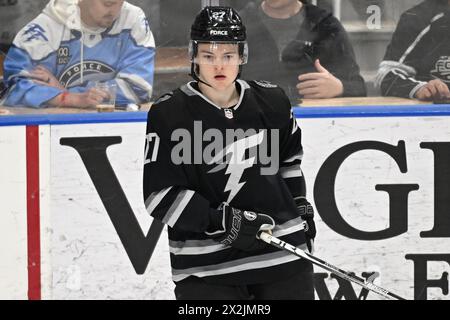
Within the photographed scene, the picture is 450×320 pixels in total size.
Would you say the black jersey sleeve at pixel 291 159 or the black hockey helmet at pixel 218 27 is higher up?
the black hockey helmet at pixel 218 27

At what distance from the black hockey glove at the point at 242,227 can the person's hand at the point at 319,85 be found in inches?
48.0

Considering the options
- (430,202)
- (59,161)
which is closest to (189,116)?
(59,161)

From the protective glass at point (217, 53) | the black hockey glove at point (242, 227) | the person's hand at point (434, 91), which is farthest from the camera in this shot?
the person's hand at point (434, 91)

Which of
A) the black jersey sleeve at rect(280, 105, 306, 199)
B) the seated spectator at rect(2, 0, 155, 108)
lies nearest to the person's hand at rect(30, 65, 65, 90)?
the seated spectator at rect(2, 0, 155, 108)

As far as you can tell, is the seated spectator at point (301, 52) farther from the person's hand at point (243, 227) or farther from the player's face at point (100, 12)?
the person's hand at point (243, 227)

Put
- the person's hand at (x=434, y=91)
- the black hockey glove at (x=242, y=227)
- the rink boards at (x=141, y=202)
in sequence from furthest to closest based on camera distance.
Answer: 1. the person's hand at (x=434, y=91)
2. the rink boards at (x=141, y=202)
3. the black hockey glove at (x=242, y=227)

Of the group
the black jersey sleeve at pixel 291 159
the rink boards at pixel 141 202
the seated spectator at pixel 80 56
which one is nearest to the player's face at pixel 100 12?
the seated spectator at pixel 80 56

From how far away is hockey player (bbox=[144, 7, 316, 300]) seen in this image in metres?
2.48

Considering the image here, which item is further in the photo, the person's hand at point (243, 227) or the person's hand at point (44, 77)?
the person's hand at point (44, 77)

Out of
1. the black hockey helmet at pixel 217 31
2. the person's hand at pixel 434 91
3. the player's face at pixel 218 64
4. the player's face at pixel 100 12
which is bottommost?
the person's hand at pixel 434 91

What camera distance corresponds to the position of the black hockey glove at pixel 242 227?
2426 millimetres

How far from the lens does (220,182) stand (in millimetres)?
2492
